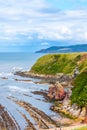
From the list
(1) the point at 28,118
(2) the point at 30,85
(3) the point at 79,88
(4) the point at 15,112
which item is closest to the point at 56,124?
(1) the point at 28,118

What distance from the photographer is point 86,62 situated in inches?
7844

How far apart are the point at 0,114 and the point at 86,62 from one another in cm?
10503

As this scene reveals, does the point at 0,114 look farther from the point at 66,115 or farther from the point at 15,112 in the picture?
the point at 66,115

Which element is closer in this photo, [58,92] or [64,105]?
[64,105]

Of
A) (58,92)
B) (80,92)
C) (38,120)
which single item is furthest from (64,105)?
(38,120)

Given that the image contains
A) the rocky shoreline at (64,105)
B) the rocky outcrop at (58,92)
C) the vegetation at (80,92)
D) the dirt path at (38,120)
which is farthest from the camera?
the rocky outcrop at (58,92)

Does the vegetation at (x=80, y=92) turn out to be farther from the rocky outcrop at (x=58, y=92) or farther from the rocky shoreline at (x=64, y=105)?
the rocky outcrop at (x=58, y=92)

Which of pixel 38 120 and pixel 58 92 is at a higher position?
pixel 58 92

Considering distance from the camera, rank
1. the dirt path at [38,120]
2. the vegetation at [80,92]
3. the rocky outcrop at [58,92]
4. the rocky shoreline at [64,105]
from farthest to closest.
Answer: the rocky outcrop at [58,92], the vegetation at [80,92], the rocky shoreline at [64,105], the dirt path at [38,120]

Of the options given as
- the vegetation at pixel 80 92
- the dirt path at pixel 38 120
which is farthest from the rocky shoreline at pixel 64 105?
the dirt path at pixel 38 120

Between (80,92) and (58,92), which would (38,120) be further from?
(58,92)

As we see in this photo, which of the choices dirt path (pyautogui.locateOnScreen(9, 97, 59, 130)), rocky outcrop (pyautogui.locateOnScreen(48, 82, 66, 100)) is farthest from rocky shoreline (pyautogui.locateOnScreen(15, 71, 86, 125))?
dirt path (pyautogui.locateOnScreen(9, 97, 59, 130))

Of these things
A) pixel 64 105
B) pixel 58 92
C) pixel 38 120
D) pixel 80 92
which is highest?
pixel 80 92

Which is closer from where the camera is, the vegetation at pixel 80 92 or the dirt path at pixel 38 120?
the dirt path at pixel 38 120
